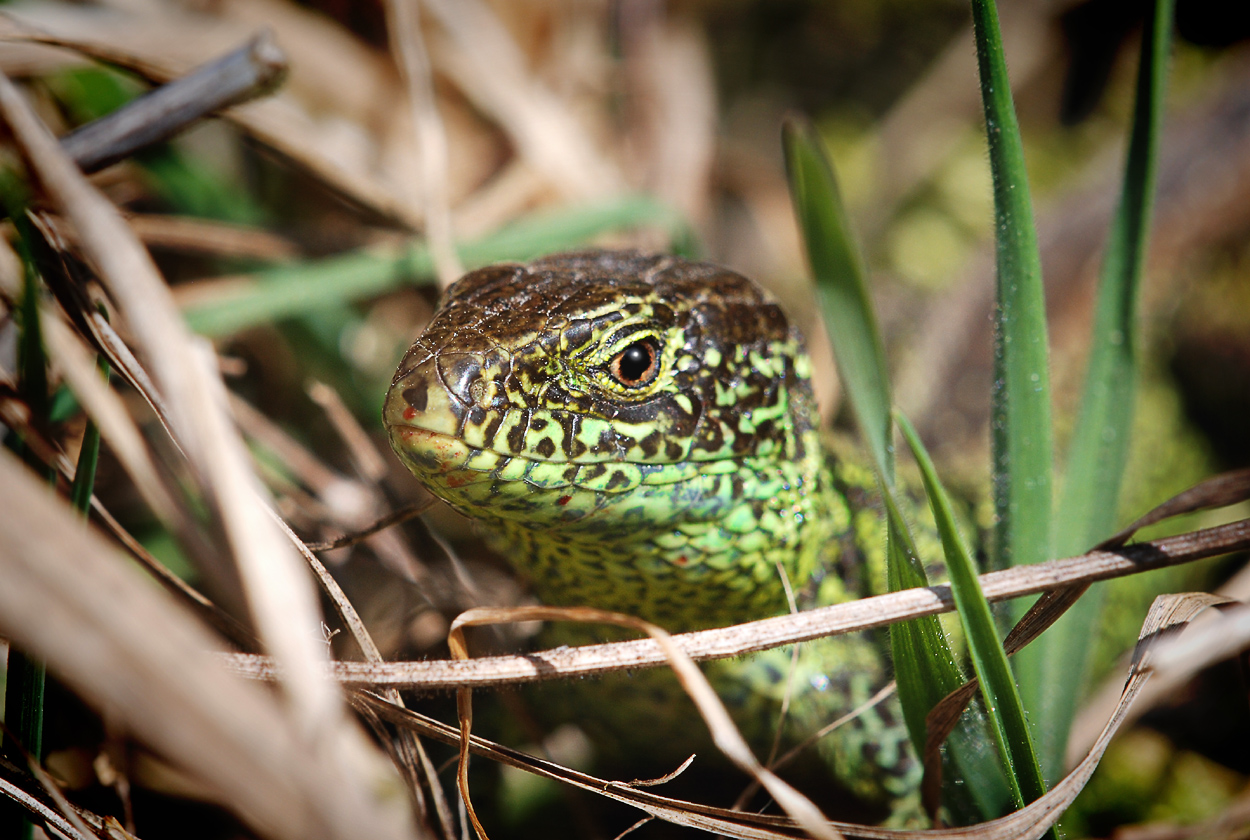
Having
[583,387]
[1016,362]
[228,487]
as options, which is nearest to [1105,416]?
[1016,362]

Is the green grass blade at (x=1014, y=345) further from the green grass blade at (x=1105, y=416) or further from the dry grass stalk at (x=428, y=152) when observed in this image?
the dry grass stalk at (x=428, y=152)

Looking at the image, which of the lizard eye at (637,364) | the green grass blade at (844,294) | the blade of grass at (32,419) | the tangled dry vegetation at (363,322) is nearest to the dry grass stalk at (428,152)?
the tangled dry vegetation at (363,322)

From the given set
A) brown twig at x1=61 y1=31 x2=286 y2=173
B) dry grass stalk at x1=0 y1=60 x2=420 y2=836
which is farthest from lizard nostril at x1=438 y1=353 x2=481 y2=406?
brown twig at x1=61 y1=31 x2=286 y2=173

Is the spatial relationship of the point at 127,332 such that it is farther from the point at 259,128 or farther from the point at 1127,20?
the point at 1127,20

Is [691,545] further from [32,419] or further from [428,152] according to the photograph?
[428,152]

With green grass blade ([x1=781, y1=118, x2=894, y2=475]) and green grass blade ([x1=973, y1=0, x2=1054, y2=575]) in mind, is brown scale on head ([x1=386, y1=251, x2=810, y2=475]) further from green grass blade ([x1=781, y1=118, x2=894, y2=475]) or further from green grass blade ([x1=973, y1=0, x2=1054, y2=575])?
green grass blade ([x1=973, y1=0, x2=1054, y2=575])

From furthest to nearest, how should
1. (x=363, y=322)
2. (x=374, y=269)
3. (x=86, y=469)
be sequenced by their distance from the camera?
(x=363, y=322)
(x=374, y=269)
(x=86, y=469)

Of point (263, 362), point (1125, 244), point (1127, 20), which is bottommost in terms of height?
point (1125, 244)

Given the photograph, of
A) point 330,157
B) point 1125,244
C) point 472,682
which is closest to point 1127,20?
point 1125,244
